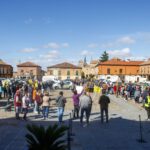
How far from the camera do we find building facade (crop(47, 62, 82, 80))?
147125mm

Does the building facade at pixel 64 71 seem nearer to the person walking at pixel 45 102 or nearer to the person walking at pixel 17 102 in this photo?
the person walking at pixel 45 102

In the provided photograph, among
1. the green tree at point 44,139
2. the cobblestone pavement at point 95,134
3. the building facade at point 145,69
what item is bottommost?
the cobblestone pavement at point 95,134

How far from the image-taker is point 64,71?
483ft

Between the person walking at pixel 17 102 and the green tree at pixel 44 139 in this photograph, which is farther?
the person walking at pixel 17 102

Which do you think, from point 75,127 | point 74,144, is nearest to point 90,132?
point 75,127

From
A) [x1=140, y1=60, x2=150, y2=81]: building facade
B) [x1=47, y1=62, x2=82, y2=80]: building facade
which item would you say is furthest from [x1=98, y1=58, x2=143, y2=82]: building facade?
[x1=47, y1=62, x2=82, y2=80]: building facade

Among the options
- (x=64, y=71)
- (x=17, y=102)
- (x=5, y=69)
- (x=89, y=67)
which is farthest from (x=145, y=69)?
(x=17, y=102)

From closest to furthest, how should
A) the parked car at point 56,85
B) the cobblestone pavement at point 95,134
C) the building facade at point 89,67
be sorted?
the cobblestone pavement at point 95,134 → the parked car at point 56,85 → the building facade at point 89,67

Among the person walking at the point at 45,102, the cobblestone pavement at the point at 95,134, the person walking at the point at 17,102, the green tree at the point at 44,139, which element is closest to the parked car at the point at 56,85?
the cobblestone pavement at the point at 95,134

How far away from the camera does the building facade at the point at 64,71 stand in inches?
5792

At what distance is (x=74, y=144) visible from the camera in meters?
13.6

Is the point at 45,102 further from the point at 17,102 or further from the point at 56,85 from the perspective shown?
the point at 56,85

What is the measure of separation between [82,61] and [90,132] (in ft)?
591

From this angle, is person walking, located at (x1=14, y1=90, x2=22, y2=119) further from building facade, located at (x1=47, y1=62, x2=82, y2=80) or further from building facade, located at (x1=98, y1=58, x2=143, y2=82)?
building facade, located at (x1=47, y1=62, x2=82, y2=80)
